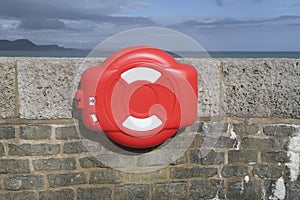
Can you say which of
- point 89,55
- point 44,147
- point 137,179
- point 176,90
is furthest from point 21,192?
point 176,90

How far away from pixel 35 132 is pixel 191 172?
3.08ft

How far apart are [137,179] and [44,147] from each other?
0.57 meters

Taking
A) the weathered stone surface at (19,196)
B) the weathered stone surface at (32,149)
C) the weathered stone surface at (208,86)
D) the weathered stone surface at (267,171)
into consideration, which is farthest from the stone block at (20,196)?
the weathered stone surface at (267,171)

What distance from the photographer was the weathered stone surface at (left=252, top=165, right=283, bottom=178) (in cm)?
262

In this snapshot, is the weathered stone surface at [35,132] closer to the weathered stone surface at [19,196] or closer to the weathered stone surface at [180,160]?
the weathered stone surface at [19,196]

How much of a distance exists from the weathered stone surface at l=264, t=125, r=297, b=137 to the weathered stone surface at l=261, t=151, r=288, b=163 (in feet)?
0.37

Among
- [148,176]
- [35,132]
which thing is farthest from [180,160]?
[35,132]

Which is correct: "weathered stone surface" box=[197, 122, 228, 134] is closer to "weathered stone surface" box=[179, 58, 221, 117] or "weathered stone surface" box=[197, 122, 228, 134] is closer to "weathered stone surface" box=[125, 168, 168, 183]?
"weathered stone surface" box=[179, 58, 221, 117]

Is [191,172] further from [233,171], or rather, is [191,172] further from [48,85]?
[48,85]

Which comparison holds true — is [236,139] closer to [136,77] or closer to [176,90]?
[176,90]

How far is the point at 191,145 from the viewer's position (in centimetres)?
254

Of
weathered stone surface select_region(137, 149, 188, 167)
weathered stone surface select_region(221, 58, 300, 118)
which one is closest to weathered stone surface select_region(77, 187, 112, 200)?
weathered stone surface select_region(137, 149, 188, 167)

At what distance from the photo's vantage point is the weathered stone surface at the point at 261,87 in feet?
8.29

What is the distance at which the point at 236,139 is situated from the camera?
8.45 ft
